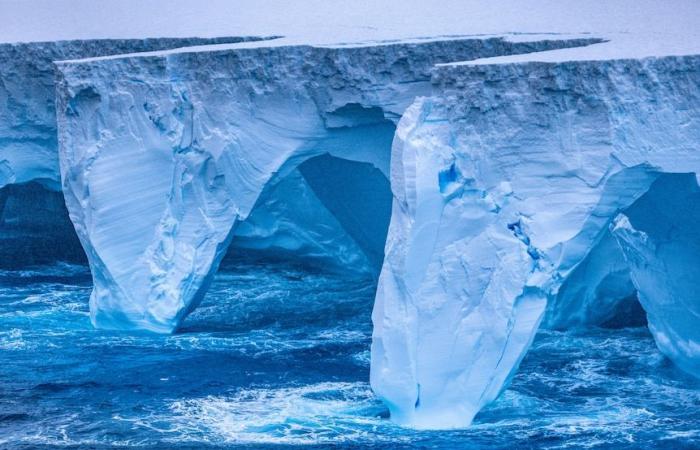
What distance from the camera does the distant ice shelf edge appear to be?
33.2 feet

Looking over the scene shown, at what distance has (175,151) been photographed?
12.9 meters

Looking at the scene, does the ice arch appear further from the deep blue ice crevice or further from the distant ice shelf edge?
the deep blue ice crevice

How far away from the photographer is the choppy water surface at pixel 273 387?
10.1 m

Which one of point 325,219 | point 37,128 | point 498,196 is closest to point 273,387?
point 498,196

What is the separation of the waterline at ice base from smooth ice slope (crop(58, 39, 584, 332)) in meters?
0.02

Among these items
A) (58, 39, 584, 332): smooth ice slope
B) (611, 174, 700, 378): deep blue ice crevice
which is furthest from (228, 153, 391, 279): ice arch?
(611, 174, 700, 378): deep blue ice crevice

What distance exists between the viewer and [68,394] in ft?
37.4

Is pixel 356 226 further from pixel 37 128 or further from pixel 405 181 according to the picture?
pixel 405 181

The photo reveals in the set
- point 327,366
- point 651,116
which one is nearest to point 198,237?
point 327,366

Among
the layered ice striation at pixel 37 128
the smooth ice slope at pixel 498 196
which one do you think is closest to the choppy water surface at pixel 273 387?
the smooth ice slope at pixel 498 196

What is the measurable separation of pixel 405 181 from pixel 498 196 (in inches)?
30.4

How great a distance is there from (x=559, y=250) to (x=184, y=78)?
4.51 meters

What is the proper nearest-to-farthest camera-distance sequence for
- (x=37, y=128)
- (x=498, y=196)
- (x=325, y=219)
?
(x=498, y=196) → (x=37, y=128) → (x=325, y=219)

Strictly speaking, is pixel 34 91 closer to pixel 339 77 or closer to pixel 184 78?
pixel 184 78
